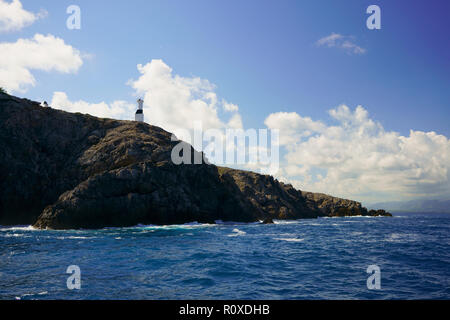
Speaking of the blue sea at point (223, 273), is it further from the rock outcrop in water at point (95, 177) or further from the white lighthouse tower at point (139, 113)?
the white lighthouse tower at point (139, 113)

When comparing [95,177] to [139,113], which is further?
[139,113]

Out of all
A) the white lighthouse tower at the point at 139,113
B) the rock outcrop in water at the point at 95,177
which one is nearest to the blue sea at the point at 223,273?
the rock outcrop in water at the point at 95,177

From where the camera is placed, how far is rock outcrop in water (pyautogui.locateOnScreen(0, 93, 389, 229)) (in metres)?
64.4

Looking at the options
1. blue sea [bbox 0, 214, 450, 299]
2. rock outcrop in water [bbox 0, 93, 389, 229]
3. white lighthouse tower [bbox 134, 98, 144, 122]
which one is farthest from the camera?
white lighthouse tower [bbox 134, 98, 144, 122]

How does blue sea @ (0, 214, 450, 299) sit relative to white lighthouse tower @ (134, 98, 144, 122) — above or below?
below

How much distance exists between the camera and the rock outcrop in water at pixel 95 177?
64375mm

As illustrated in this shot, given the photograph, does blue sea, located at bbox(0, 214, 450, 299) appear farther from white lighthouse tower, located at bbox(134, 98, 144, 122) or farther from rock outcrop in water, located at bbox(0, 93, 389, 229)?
white lighthouse tower, located at bbox(134, 98, 144, 122)

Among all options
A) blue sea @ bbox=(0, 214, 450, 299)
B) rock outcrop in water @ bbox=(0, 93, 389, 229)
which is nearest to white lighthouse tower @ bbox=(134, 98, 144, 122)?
rock outcrop in water @ bbox=(0, 93, 389, 229)

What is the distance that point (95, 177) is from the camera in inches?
2616

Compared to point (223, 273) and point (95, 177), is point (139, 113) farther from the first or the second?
point (223, 273)

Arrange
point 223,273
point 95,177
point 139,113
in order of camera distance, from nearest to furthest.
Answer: point 223,273, point 95,177, point 139,113

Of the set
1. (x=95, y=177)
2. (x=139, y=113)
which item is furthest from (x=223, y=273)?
(x=139, y=113)
